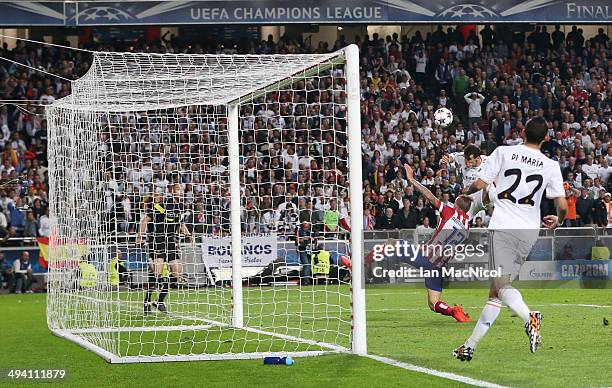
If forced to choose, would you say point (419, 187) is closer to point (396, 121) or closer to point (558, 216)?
point (558, 216)

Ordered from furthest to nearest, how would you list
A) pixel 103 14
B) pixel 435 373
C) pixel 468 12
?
pixel 468 12
pixel 103 14
pixel 435 373

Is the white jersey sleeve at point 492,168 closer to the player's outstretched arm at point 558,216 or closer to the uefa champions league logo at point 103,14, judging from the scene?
the player's outstretched arm at point 558,216

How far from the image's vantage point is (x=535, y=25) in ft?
114

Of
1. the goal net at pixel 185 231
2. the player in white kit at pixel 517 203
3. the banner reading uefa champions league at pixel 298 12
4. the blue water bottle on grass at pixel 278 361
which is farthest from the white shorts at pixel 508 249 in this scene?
the banner reading uefa champions league at pixel 298 12

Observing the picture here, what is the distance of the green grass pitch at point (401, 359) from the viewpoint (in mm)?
8938

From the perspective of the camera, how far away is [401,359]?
1029 centimetres

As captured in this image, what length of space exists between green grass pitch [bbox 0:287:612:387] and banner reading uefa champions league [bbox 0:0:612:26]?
1555 cm

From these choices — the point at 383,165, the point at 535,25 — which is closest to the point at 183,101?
the point at 383,165

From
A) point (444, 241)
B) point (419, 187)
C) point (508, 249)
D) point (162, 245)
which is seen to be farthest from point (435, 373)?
point (162, 245)

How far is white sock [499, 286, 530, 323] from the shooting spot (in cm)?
945

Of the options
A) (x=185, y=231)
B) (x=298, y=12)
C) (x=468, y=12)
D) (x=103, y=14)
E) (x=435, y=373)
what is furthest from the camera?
(x=468, y=12)

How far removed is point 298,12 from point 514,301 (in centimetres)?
2263

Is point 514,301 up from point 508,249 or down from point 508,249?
down

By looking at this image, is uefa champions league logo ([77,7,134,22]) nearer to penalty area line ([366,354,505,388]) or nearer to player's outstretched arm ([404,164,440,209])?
player's outstretched arm ([404,164,440,209])
